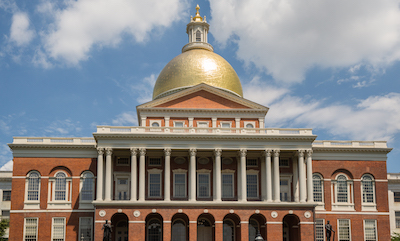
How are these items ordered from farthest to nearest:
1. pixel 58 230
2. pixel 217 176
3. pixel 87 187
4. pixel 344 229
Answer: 1. pixel 344 229
2. pixel 87 187
3. pixel 58 230
4. pixel 217 176

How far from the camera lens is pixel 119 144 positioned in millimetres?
52750

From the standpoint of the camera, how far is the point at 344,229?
55.8 m

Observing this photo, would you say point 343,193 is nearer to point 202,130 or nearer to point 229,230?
point 229,230

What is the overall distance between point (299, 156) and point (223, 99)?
481 inches

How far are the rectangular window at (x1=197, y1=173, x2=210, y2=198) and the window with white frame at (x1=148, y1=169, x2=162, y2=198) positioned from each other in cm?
435

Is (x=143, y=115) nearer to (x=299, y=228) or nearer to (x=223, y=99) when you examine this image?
(x=223, y=99)

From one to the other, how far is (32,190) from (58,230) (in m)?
5.28

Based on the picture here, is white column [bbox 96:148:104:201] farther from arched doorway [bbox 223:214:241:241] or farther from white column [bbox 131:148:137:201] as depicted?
arched doorway [bbox 223:214:241:241]

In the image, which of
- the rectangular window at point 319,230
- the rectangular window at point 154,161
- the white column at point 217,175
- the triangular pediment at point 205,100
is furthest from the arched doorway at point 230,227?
the triangular pediment at point 205,100

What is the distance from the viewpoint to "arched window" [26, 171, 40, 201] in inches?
2153

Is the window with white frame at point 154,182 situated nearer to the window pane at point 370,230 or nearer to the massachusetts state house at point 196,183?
the massachusetts state house at point 196,183

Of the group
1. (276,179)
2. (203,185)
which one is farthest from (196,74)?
(276,179)

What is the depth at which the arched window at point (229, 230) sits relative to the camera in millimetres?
54844

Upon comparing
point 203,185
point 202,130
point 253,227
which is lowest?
point 253,227
